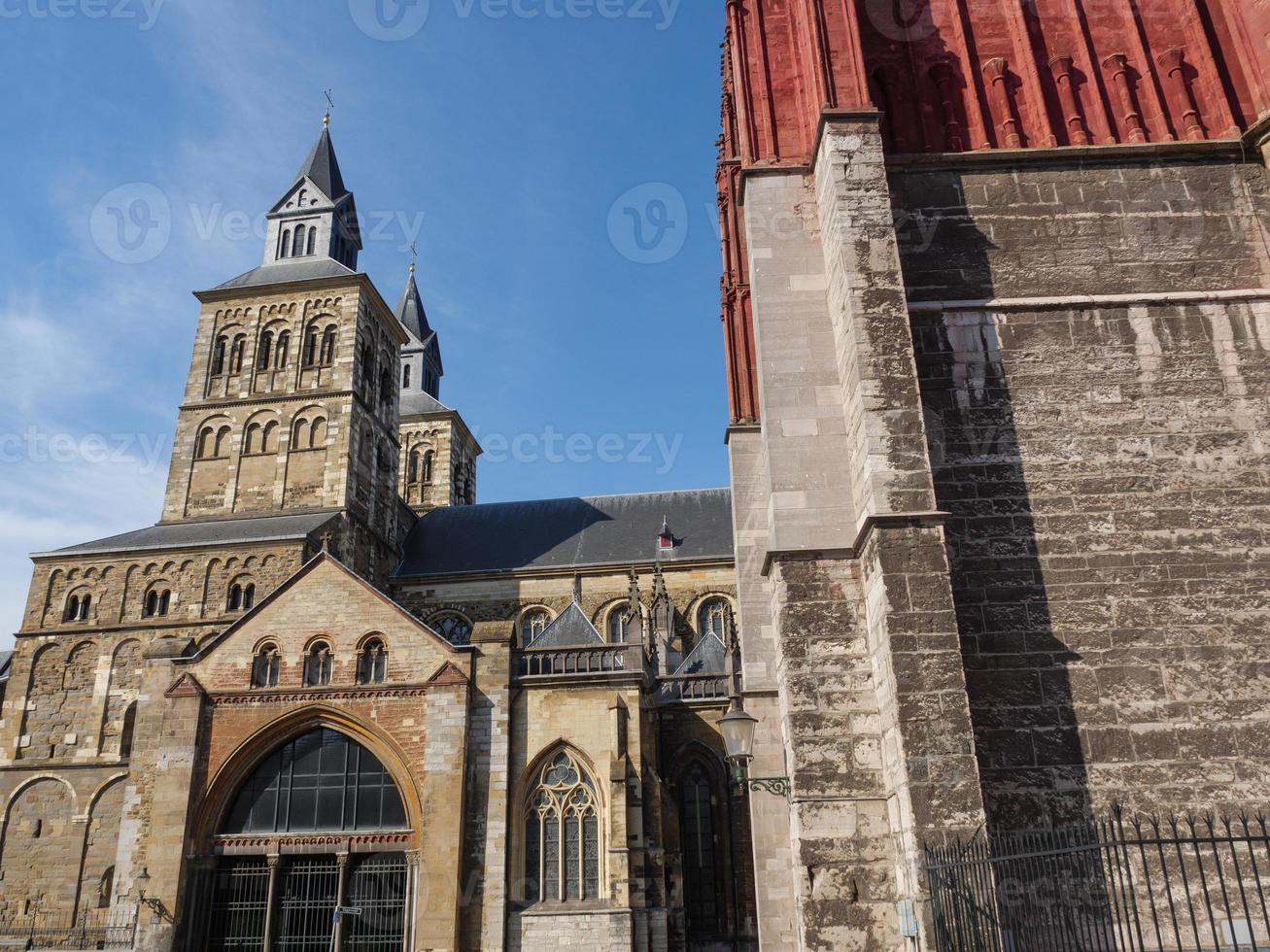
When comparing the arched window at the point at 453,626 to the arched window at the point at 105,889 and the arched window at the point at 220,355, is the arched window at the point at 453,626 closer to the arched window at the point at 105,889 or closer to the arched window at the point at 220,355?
the arched window at the point at 105,889

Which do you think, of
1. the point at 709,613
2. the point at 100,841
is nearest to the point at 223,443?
the point at 100,841

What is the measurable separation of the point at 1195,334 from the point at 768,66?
5087mm

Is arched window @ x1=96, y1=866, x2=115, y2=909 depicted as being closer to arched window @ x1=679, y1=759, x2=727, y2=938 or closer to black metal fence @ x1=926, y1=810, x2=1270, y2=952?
arched window @ x1=679, y1=759, x2=727, y2=938

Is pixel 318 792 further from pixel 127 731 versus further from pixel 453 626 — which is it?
pixel 453 626

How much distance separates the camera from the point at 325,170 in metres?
36.7

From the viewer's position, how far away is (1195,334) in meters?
9.01

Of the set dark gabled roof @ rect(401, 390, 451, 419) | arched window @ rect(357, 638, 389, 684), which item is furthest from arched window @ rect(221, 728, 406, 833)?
dark gabled roof @ rect(401, 390, 451, 419)

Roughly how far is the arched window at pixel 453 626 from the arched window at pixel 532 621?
1591mm

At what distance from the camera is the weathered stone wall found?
7.76 m

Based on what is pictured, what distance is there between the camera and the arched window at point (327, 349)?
32.0m

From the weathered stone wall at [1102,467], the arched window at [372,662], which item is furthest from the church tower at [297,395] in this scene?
the weathered stone wall at [1102,467]

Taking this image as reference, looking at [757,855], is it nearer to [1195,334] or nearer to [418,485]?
[1195,334]

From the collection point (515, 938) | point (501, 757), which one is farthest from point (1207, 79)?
point (515, 938)

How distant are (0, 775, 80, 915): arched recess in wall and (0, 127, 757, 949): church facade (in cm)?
5
